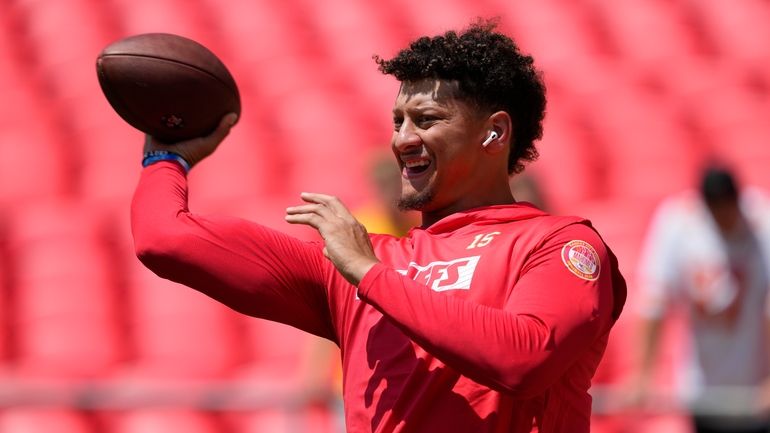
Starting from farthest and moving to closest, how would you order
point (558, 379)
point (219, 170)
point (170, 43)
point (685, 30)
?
point (685, 30) < point (219, 170) < point (170, 43) < point (558, 379)

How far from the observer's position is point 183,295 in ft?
20.4

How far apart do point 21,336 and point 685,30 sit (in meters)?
5.27

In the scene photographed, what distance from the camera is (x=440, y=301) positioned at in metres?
2.07

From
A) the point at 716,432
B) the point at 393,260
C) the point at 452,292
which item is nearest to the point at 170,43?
the point at 393,260

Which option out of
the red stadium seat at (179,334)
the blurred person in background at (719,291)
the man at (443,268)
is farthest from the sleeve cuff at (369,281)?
the red stadium seat at (179,334)

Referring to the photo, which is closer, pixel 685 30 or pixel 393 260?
pixel 393 260

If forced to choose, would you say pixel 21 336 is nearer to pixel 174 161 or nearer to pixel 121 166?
pixel 121 166

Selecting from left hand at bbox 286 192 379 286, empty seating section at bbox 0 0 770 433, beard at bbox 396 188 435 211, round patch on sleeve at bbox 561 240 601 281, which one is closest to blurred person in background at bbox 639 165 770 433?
empty seating section at bbox 0 0 770 433

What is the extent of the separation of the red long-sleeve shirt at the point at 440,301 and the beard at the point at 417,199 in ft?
0.17

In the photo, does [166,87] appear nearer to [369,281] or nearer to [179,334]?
[369,281]

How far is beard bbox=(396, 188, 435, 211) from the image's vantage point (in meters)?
2.43

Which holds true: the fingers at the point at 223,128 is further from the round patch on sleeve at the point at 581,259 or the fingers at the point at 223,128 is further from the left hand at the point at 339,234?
the round patch on sleeve at the point at 581,259

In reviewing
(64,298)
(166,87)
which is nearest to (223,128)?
(166,87)

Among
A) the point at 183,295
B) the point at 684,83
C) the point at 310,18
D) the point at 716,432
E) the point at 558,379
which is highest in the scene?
the point at 310,18
